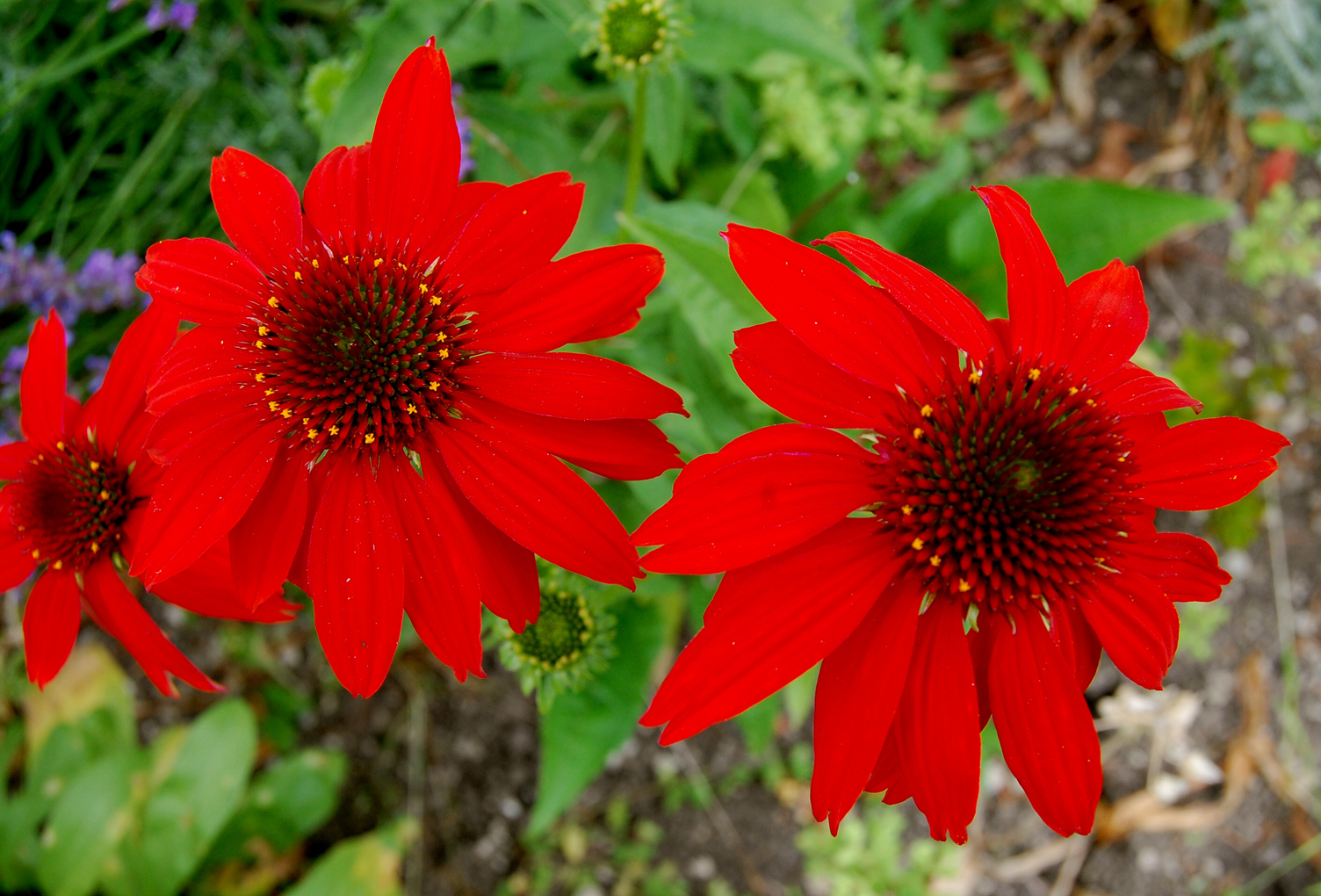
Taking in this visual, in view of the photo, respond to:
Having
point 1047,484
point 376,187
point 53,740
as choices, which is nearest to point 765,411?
point 1047,484

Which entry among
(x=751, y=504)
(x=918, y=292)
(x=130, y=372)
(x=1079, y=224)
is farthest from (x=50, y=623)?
(x=1079, y=224)

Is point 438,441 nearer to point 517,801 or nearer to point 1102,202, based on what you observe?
point 1102,202

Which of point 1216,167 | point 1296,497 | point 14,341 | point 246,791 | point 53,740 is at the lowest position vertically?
point 1296,497

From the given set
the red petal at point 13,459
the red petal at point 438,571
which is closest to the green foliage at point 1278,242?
the red petal at point 438,571

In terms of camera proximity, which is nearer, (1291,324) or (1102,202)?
(1102,202)

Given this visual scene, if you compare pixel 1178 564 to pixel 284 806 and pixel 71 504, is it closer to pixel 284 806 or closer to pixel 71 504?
pixel 71 504

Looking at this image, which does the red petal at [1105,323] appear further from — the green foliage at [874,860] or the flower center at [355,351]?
the green foliage at [874,860]

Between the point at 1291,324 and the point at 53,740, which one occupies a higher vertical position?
the point at 53,740
